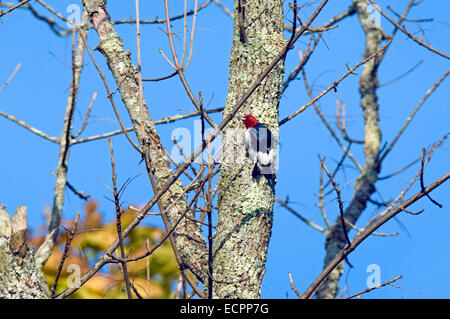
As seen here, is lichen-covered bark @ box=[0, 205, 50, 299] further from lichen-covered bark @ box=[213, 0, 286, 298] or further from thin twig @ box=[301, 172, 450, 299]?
thin twig @ box=[301, 172, 450, 299]

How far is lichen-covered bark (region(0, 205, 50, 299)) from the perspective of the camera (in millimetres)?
2252

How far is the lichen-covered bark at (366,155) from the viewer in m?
4.66

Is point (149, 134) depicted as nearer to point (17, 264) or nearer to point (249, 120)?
point (249, 120)

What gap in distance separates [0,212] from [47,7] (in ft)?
8.36

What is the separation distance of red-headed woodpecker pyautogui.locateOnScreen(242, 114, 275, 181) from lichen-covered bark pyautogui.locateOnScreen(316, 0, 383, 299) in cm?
242

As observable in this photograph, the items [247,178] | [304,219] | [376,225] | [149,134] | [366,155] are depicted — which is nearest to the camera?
[376,225]

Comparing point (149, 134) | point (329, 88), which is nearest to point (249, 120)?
point (329, 88)

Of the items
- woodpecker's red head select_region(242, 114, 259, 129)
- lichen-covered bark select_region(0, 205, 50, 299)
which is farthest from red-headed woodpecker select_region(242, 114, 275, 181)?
lichen-covered bark select_region(0, 205, 50, 299)

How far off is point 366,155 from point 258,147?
3032 millimetres

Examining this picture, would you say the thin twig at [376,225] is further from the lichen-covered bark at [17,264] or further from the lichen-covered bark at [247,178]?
the lichen-covered bark at [17,264]

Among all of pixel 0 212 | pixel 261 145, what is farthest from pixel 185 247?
pixel 0 212

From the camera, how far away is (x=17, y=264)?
7.54 ft

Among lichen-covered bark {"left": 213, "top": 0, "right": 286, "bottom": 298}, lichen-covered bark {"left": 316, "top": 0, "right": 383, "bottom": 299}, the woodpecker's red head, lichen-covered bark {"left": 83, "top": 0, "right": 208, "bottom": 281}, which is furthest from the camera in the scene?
lichen-covered bark {"left": 316, "top": 0, "right": 383, "bottom": 299}
